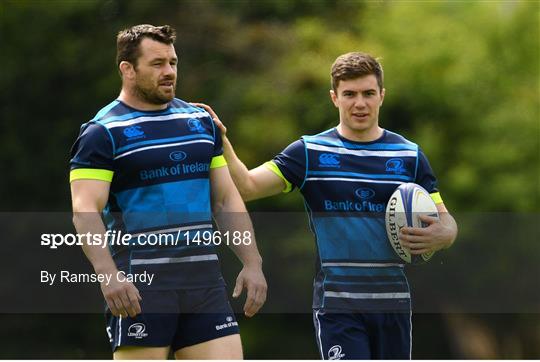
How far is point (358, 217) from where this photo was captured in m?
6.66

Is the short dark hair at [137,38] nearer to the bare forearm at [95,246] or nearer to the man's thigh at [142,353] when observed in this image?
the bare forearm at [95,246]

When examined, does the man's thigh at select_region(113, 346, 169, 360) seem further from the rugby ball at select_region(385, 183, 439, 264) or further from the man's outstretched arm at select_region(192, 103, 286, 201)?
the rugby ball at select_region(385, 183, 439, 264)

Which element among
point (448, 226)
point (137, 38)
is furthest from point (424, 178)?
point (137, 38)

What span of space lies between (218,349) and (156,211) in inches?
29.1

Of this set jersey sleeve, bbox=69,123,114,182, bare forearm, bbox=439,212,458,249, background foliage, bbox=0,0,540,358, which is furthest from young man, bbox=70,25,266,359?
background foliage, bbox=0,0,540,358

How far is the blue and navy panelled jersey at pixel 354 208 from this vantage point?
6637 millimetres

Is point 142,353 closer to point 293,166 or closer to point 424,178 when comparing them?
point 293,166

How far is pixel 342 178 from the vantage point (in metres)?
6.76

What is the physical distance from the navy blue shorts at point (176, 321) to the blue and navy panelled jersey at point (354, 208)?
68 cm

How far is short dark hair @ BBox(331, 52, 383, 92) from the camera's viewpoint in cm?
672

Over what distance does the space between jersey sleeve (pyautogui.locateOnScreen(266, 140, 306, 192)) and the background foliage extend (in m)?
16.2

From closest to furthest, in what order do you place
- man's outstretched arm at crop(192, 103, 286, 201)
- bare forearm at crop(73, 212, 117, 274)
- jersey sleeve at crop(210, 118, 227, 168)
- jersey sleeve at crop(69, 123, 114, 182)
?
bare forearm at crop(73, 212, 117, 274) → jersey sleeve at crop(69, 123, 114, 182) → jersey sleeve at crop(210, 118, 227, 168) → man's outstretched arm at crop(192, 103, 286, 201)

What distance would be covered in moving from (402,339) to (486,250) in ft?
53.8

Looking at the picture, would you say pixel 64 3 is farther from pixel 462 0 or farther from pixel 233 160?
pixel 233 160
